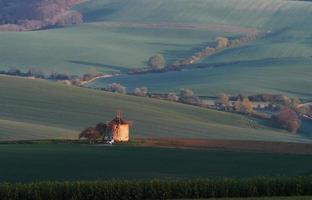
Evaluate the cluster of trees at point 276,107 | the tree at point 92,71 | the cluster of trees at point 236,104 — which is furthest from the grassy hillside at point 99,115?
the tree at point 92,71

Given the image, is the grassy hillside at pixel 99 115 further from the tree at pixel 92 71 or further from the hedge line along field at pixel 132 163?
the tree at pixel 92 71

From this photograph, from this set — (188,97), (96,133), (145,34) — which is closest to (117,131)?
(96,133)

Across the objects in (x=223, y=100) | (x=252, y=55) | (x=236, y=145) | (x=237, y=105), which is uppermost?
(x=252, y=55)

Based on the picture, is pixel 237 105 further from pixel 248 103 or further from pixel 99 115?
pixel 99 115

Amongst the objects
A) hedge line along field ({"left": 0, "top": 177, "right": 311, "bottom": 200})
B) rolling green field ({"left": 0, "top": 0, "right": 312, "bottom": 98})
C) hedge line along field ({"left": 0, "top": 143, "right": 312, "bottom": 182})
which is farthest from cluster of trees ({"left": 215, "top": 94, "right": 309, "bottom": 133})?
hedge line along field ({"left": 0, "top": 177, "right": 311, "bottom": 200})

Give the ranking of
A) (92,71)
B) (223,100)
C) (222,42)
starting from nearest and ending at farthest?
1. (223,100)
2. (92,71)
3. (222,42)

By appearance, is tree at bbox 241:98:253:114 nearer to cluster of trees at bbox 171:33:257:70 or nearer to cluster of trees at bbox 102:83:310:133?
cluster of trees at bbox 102:83:310:133
